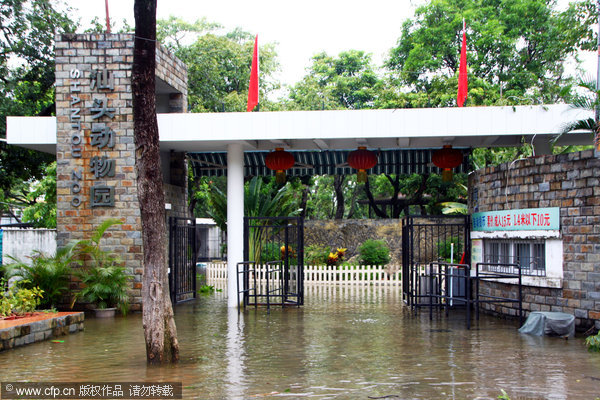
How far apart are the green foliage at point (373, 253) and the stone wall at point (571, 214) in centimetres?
1268

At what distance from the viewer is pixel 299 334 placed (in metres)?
10.9

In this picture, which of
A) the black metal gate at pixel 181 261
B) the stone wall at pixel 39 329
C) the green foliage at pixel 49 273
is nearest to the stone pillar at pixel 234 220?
the black metal gate at pixel 181 261

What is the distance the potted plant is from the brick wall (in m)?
0.38

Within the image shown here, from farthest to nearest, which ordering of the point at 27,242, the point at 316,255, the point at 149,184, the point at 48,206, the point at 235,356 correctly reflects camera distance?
1. the point at 48,206
2. the point at 316,255
3. the point at 27,242
4. the point at 235,356
5. the point at 149,184

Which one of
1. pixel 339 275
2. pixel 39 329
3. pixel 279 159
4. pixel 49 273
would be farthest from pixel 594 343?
pixel 339 275

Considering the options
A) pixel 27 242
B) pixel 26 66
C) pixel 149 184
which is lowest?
pixel 27 242

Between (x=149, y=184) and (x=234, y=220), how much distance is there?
707cm

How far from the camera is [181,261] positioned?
16.7 m

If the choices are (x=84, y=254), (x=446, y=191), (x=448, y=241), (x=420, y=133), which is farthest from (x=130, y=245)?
(x=446, y=191)

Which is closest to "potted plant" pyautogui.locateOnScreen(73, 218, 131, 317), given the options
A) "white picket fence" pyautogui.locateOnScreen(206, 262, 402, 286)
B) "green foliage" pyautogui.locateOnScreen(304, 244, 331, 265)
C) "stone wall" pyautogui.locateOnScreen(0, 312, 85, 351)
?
"stone wall" pyautogui.locateOnScreen(0, 312, 85, 351)

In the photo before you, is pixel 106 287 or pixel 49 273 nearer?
pixel 49 273

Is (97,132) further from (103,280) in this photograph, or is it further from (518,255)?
(518,255)

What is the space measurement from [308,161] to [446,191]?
13467 mm

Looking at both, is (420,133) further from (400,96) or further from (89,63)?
(400,96)
